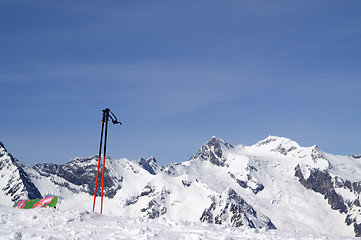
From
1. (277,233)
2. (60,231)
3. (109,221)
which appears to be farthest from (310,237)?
(60,231)

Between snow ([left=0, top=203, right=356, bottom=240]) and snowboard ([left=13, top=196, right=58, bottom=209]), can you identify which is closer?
snow ([left=0, top=203, right=356, bottom=240])

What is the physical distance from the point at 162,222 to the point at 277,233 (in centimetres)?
881

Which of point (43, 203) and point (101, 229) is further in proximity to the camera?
point (43, 203)

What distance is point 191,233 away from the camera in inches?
1257

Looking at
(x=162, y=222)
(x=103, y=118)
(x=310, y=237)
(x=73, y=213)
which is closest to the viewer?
(x=310, y=237)

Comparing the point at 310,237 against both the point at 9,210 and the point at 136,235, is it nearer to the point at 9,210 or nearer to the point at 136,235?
the point at 136,235

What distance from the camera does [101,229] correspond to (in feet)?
109

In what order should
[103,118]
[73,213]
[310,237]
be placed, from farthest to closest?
1. [103,118]
2. [73,213]
3. [310,237]

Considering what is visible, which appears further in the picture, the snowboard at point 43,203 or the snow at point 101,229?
the snowboard at point 43,203

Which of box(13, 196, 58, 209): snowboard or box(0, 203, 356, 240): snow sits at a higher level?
box(13, 196, 58, 209): snowboard

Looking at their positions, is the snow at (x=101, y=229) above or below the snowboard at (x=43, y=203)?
below

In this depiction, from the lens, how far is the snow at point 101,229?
30.7m

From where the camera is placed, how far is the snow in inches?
1210

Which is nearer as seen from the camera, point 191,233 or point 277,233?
point 191,233
